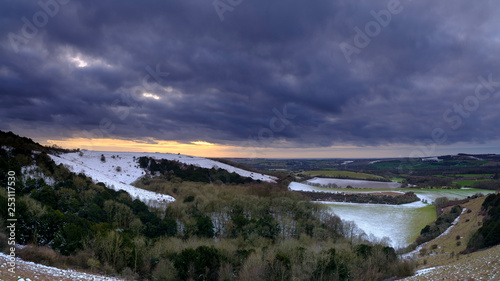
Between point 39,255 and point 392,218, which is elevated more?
point 39,255

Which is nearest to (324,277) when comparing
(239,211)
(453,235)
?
(239,211)

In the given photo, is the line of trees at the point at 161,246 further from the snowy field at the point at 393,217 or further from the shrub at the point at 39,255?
the snowy field at the point at 393,217

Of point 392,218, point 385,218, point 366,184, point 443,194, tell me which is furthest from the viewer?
point 366,184

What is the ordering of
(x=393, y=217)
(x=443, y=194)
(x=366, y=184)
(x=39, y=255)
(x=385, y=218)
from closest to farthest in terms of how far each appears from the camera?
1. (x=39, y=255)
2. (x=385, y=218)
3. (x=393, y=217)
4. (x=443, y=194)
5. (x=366, y=184)

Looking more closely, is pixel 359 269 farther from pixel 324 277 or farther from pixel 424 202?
pixel 424 202

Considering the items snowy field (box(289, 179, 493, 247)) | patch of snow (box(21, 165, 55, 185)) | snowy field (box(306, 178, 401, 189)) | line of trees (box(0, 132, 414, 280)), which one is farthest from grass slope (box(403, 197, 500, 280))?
patch of snow (box(21, 165, 55, 185))

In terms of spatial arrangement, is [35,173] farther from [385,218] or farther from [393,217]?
[393,217]

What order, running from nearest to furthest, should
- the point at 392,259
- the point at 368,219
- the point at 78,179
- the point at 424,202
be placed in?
the point at 392,259 < the point at 78,179 < the point at 368,219 < the point at 424,202

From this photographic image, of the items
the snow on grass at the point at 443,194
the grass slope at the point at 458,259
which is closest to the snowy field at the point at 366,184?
the snow on grass at the point at 443,194

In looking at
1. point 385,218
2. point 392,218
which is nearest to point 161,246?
point 385,218
